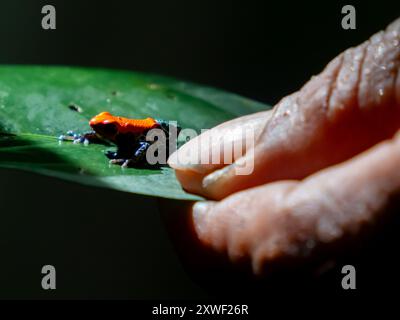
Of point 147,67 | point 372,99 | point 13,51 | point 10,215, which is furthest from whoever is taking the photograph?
point 147,67

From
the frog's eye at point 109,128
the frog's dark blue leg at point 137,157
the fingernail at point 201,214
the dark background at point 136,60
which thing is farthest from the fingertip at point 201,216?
the dark background at point 136,60

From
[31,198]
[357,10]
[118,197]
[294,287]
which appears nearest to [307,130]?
[294,287]

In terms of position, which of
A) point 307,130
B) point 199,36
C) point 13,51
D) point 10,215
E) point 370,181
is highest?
point 199,36

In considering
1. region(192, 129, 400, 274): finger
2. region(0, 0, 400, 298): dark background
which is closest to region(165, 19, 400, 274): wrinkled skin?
region(192, 129, 400, 274): finger

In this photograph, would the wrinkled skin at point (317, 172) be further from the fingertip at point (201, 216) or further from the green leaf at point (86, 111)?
the green leaf at point (86, 111)

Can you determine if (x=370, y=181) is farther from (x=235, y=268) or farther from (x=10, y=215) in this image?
(x=10, y=215)

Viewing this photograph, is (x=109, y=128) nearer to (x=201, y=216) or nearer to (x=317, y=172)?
(x=201, y=216)

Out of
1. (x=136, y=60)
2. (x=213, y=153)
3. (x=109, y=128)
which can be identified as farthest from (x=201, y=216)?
(x=136, y=60)
